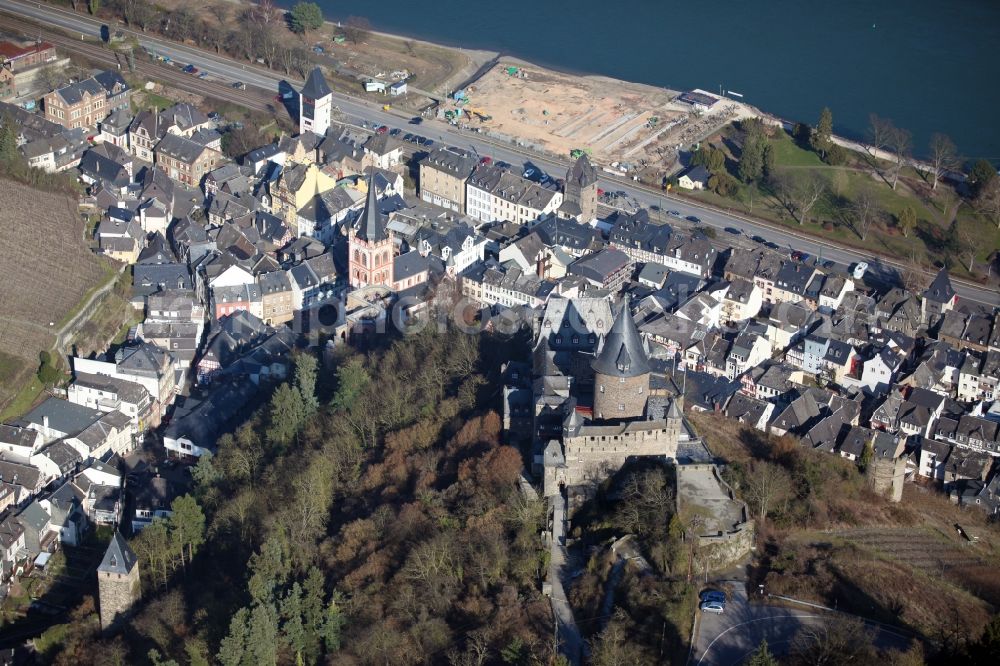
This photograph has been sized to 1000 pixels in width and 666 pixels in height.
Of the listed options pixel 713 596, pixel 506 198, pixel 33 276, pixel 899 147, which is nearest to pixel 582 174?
pixel 506 198

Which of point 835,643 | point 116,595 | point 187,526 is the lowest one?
point 116,595

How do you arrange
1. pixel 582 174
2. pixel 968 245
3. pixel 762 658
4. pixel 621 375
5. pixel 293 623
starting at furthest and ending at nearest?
1. pixel 968 245
2. pixel 582 174
3. pixel 621 375
4. pixel 293 623
5. pixel 762 658

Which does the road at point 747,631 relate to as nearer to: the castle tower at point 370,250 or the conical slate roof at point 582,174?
the castle tower at point 370,250

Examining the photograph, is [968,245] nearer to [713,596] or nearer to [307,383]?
[307,383]

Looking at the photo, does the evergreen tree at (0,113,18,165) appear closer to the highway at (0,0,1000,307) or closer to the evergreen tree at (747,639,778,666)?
the highway at (0,0,1000,307)

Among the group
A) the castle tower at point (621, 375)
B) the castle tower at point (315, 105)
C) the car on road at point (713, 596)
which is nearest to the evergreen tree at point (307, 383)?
the castle tower at point (621, 375)

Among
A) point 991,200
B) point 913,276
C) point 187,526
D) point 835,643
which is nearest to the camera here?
point 835,643

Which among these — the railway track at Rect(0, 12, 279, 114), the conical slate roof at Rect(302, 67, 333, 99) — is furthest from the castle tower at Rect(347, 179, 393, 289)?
the railway track at Rect(0, 12, 279, 114)
